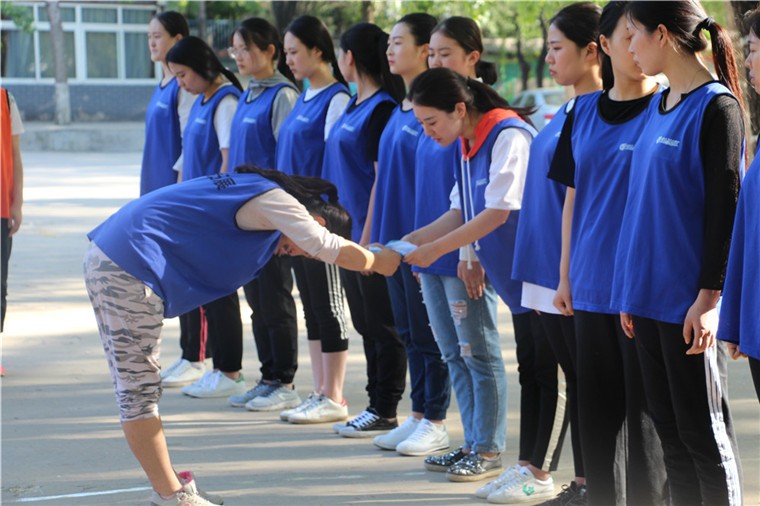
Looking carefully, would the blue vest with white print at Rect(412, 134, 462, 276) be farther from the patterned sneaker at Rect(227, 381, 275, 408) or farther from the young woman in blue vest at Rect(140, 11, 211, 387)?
the young woman in blue vest at Rect(140, 11, 211, 387)

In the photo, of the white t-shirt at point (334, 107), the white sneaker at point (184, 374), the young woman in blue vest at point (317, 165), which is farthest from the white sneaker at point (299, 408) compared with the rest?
the white t-shirt at point (334, 107)

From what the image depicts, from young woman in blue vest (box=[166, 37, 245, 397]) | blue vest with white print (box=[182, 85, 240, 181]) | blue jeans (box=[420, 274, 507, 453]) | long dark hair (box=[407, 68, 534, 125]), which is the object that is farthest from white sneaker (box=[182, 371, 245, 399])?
long dark hair (box=[407, 68, 534, 125])

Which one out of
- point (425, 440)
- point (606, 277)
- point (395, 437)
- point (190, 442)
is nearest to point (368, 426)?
point (395, 437)

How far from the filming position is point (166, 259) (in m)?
4.20

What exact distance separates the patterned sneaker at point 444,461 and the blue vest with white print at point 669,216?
1.75m

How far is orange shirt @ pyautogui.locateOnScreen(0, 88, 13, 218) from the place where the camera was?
22.1 feet

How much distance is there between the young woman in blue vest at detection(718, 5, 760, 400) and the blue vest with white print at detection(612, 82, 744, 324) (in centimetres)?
20

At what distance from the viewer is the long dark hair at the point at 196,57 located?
654 cm

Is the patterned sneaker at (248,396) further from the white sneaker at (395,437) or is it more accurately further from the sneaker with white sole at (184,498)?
the sneaker with white sole at (184,498)

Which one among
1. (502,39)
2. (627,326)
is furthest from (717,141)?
(502,39)

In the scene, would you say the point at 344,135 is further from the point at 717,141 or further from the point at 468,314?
the point at 717,141

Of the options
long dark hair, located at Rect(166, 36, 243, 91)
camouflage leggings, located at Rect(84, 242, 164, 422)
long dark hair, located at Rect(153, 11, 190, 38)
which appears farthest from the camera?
long dark hair, located at Rect(153, 11, 190, 38)

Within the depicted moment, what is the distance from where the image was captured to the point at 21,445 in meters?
5.53

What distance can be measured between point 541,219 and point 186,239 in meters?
1.33
